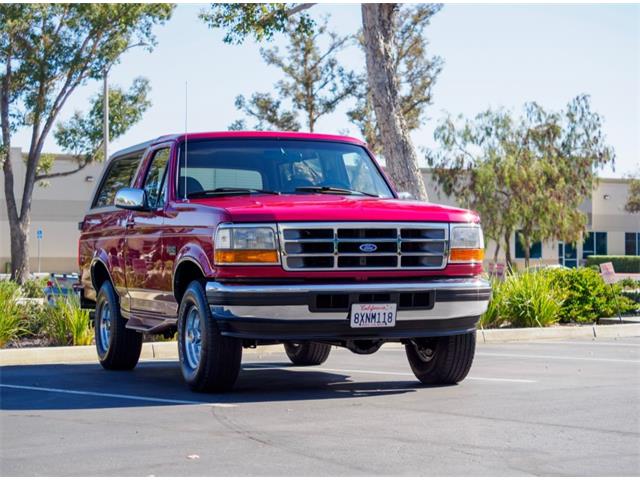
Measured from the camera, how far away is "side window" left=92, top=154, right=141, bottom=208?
475 inches

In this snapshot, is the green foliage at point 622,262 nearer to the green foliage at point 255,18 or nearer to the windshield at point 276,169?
the green foliage at point 255,18

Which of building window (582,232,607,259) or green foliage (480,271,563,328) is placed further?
building window (582,232,607,259)

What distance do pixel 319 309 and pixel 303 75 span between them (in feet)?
108

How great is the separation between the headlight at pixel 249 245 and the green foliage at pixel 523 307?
9051 millimetres

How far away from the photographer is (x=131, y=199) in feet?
34.1

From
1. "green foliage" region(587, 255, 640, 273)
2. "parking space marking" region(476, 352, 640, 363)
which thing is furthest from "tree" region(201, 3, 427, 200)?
"green foliage" region(587, 255, 640, 273)

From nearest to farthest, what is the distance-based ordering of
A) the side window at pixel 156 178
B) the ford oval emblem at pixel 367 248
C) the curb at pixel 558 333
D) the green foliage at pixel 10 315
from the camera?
Answer: the ford oval emblem at pixel 367 248 < the side window at pixel 156 178 < the green foliage at pixel 10 315 < the curb at pixel 558 333

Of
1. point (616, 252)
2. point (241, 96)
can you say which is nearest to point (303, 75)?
point (241, 96)

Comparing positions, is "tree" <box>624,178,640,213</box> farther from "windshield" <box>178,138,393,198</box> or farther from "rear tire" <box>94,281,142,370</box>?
"windshield" <box>178,138,393,198</box>

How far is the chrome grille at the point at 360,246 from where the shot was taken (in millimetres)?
8984

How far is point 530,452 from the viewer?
6.70 m

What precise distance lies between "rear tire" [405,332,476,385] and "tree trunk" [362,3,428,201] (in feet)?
32.9

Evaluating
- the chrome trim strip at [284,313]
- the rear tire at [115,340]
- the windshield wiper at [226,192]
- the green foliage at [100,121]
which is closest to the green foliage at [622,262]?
the green foliage at [100,121]

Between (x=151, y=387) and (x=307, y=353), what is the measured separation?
99.5 inches
